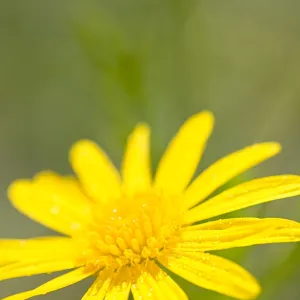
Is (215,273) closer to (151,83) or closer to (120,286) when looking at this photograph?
(120,286)

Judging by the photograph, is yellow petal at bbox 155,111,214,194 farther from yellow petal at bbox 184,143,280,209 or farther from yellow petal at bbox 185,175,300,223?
yellow petal at bbox 185,175,300,223

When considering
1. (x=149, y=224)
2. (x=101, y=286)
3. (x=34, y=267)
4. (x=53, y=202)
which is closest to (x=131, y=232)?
(x=149, y=224)

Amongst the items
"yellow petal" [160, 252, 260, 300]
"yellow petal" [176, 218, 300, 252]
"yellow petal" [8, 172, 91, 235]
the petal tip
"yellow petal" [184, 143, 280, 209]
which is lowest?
"yellow petal" [160, 252, 260, 300]

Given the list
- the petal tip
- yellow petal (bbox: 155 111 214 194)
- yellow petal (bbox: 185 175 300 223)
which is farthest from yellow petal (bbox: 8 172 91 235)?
yellow petal (bbox: 185 175 300 223)

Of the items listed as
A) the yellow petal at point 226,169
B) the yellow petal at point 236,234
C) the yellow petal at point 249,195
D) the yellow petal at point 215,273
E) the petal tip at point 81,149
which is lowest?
the yellow petal at point 215,273

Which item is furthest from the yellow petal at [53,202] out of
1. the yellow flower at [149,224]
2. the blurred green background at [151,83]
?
the blurred green background at [151,83]

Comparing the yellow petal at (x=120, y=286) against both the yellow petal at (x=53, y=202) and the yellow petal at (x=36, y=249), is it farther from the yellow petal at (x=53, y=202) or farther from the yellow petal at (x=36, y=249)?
the yellow petal at (x=53, y=202)

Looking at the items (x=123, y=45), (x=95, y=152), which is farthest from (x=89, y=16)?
(x=95, y=152)
